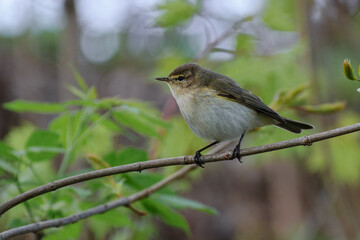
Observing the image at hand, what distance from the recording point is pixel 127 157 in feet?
5.24

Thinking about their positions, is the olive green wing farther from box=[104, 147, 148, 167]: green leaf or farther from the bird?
box=[104, 147, 148, 167]: green leaf

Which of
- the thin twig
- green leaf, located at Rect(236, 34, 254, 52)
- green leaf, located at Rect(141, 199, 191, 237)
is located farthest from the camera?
green leaf, located at Rect(236, 34, 254, 52)

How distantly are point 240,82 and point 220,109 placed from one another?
0.79 ft

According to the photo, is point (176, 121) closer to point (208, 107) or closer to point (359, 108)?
point (208, 107)

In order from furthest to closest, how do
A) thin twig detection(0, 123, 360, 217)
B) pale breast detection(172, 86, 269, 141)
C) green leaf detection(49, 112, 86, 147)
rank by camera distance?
pale breast detection(172, 86, 269, 141) → green leaf detection(49, 112, 86, 147) → thin twig detection(0, 123, 360, 217)

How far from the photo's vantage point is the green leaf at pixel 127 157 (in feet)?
5.17

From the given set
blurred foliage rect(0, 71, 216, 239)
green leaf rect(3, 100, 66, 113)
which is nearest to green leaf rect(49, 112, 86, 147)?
blurred foliage rect(0, 71, 216, 239)

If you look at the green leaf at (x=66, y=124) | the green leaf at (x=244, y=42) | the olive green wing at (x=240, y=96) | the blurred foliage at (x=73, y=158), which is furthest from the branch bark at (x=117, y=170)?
the green leaf at (x=244, y=42)

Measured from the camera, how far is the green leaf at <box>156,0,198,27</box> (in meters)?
2.31

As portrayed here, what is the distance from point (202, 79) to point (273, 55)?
0.42m

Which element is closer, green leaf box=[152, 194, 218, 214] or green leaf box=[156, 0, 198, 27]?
green leaf box=[152, 194, 218, 214]

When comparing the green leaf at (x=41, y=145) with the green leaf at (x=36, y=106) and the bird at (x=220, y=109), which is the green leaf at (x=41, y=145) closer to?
the green leaf at (x=36, y=106)

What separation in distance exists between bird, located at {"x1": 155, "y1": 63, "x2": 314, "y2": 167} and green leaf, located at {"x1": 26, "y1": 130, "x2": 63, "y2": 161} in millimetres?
635

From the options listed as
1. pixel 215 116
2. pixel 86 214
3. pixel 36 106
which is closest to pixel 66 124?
pixel 36 106
